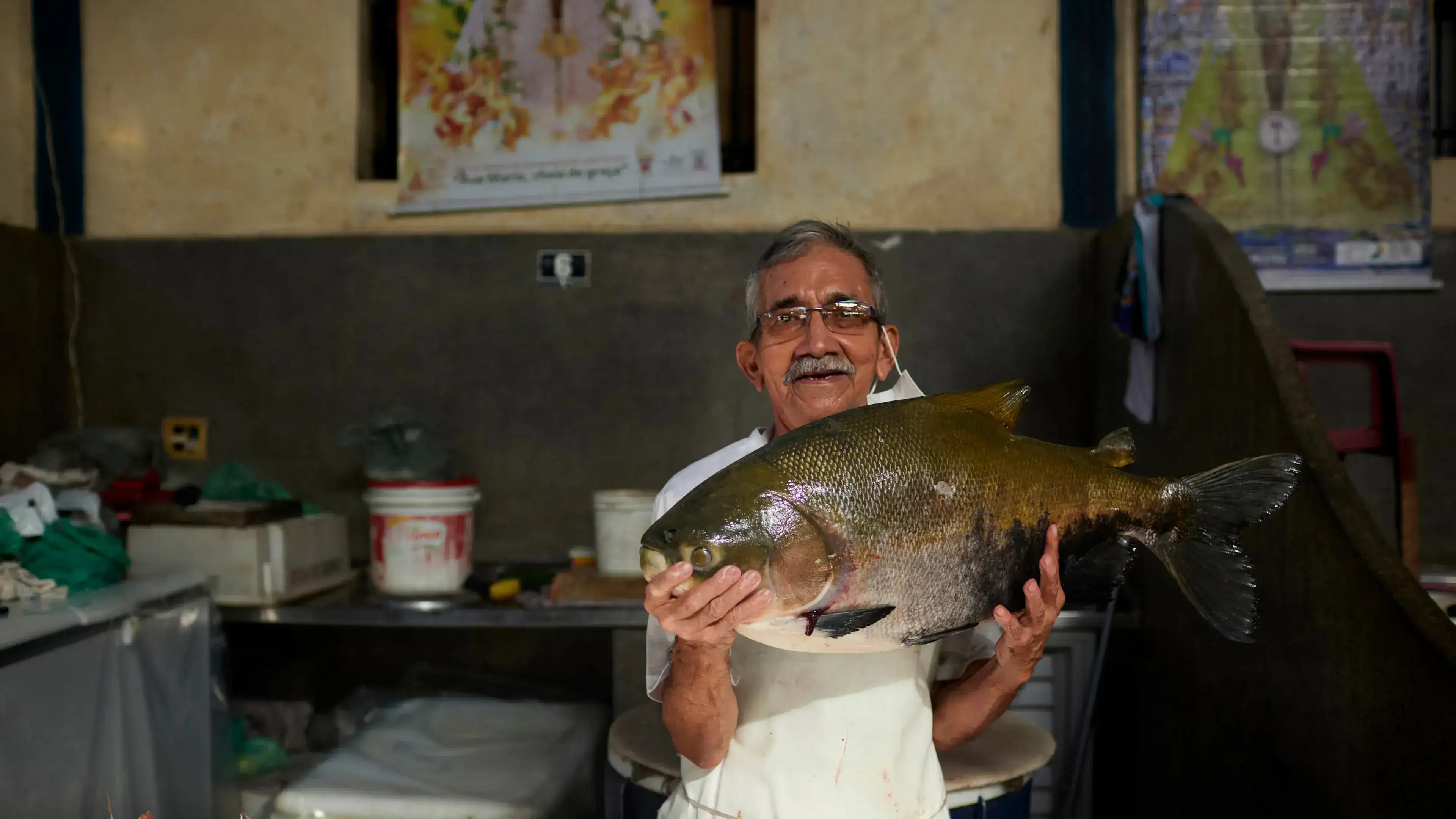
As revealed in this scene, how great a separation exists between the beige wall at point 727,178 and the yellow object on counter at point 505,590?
4.30 feet

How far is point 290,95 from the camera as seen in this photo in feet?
12.2

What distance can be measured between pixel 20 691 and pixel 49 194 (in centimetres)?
240

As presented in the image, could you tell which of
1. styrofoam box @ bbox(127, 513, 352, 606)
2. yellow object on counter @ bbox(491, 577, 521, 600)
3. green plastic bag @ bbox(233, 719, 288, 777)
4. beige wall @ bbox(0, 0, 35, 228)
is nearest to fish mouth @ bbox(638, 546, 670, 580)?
yellow object on counter @ bbox(491, 577, 521, 600)

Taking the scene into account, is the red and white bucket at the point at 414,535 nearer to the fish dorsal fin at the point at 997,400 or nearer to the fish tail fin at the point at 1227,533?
the fish dorsal fin at the point at 997,400

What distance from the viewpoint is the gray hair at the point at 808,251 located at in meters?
1.50

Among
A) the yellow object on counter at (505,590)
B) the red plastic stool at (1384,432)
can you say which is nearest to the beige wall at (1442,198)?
the red plastic stool at (1384,432)

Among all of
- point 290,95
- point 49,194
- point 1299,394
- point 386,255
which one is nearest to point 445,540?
point 386,255

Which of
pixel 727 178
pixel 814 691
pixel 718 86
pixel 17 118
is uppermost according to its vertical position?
pixel 718 86

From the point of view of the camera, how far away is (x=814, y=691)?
59.2 inches

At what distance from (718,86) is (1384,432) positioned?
2521 mm

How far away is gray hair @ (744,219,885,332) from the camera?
1501mm

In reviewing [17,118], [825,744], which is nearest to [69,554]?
[17,118]

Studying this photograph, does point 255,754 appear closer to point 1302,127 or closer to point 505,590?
point 505,590

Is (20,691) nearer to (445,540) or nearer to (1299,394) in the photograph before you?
(445,540)
